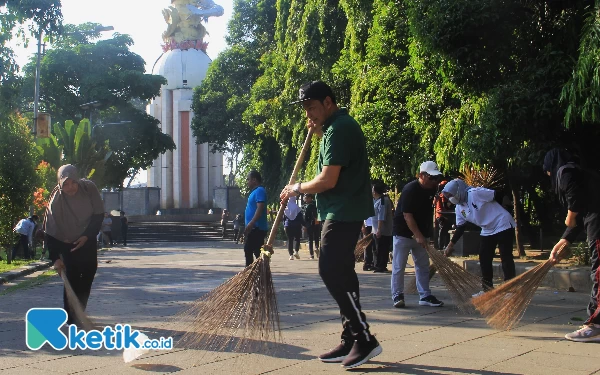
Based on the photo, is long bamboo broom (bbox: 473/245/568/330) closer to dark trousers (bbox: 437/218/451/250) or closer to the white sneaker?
→ the white sneaker

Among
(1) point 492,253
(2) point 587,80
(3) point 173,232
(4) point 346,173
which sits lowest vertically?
(3) point 173,232

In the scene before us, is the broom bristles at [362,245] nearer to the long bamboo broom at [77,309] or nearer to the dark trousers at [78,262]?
the dark trousers at [78,262]

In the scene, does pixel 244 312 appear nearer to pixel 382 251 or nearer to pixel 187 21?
pixel 382 251

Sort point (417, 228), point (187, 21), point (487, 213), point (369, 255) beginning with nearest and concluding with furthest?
1. point (417, 228)
2. point (487, 213)
3. point (369, 255)
4. point (187, 21)

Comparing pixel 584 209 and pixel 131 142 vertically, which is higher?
pixel 131 142

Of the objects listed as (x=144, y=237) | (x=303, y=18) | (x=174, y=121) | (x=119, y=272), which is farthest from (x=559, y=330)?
(x=174, y=121)

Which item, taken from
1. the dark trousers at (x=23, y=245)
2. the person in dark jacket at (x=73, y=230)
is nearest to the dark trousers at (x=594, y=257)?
the person in dark jacket at (x=73, y=230)

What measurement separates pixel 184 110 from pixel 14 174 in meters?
36.5

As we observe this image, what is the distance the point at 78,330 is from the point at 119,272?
9345mm

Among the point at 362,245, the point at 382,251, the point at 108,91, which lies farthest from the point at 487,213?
the point at 108,91

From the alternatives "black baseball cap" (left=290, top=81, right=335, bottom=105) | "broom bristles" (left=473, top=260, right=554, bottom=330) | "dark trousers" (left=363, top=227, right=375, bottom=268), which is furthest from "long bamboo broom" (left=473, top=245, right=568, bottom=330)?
"dark trousers" (left=363, top=227, right=375, bottom=268)

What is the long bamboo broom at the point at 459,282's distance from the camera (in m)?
7.43

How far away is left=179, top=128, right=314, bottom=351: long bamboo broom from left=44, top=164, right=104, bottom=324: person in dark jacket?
1971 mm

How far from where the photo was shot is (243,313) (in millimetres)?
5340
